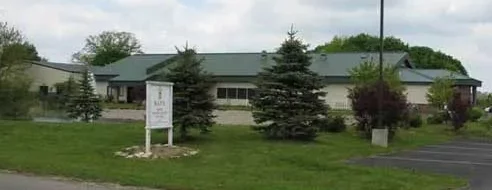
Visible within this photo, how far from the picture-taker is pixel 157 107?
20.3 m

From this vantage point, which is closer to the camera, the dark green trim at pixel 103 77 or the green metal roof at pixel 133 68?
the green metal roof at pixel 133 68

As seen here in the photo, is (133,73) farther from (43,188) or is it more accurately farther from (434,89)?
(43,188)

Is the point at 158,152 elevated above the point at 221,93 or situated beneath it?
situated beneath

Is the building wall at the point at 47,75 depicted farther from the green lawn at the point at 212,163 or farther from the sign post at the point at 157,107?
the sign post at the point at 157,107

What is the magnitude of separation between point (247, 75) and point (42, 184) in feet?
180

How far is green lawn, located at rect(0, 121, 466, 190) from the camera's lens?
1482 cm

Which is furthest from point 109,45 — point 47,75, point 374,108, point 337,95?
point 374,108

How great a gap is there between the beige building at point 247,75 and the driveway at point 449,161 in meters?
29.8

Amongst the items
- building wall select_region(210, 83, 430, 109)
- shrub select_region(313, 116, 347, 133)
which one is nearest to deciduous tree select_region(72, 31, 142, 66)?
building wall select_region(210, 83, 430, 109)

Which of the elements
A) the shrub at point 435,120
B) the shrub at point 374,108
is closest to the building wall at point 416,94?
the shrub at point 435,120

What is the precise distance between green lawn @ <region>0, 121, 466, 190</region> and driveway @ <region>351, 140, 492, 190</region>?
2.51 feet

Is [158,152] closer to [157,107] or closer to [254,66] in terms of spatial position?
[157,107]

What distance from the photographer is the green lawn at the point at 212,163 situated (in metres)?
14.8

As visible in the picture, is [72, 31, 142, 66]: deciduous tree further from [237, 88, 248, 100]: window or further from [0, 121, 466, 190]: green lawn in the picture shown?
[0, 121, 466, 190]: green lawn
